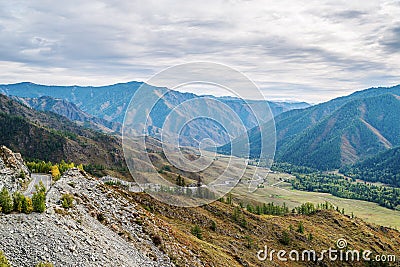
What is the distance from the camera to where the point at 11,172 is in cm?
5856

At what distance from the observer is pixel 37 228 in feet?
103

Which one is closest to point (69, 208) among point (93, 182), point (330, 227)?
point (93, 182)

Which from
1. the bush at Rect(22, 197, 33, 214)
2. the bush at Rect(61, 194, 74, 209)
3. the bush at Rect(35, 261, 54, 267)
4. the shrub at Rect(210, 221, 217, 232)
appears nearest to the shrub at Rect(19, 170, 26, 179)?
the bush at Rect(61, 194, 74, 209)

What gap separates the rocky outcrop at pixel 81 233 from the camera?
29.2 meters

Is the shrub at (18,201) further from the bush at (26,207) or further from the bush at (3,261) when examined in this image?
the bush at (3,261)

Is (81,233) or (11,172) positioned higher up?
(11,172)

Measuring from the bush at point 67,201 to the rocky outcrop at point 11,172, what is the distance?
56.2ft

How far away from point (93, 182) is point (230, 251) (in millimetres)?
34078

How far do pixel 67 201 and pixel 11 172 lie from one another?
25471mm

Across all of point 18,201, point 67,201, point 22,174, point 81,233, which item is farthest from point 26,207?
point 22,174

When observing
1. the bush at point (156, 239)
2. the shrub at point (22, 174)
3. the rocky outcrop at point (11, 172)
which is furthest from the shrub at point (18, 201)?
the shrub at point (22, 174)

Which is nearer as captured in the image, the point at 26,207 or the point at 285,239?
the point at 26,207

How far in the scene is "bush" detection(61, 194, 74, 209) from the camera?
3874cm

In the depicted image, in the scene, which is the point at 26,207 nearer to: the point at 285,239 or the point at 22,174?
the point at 22,174
